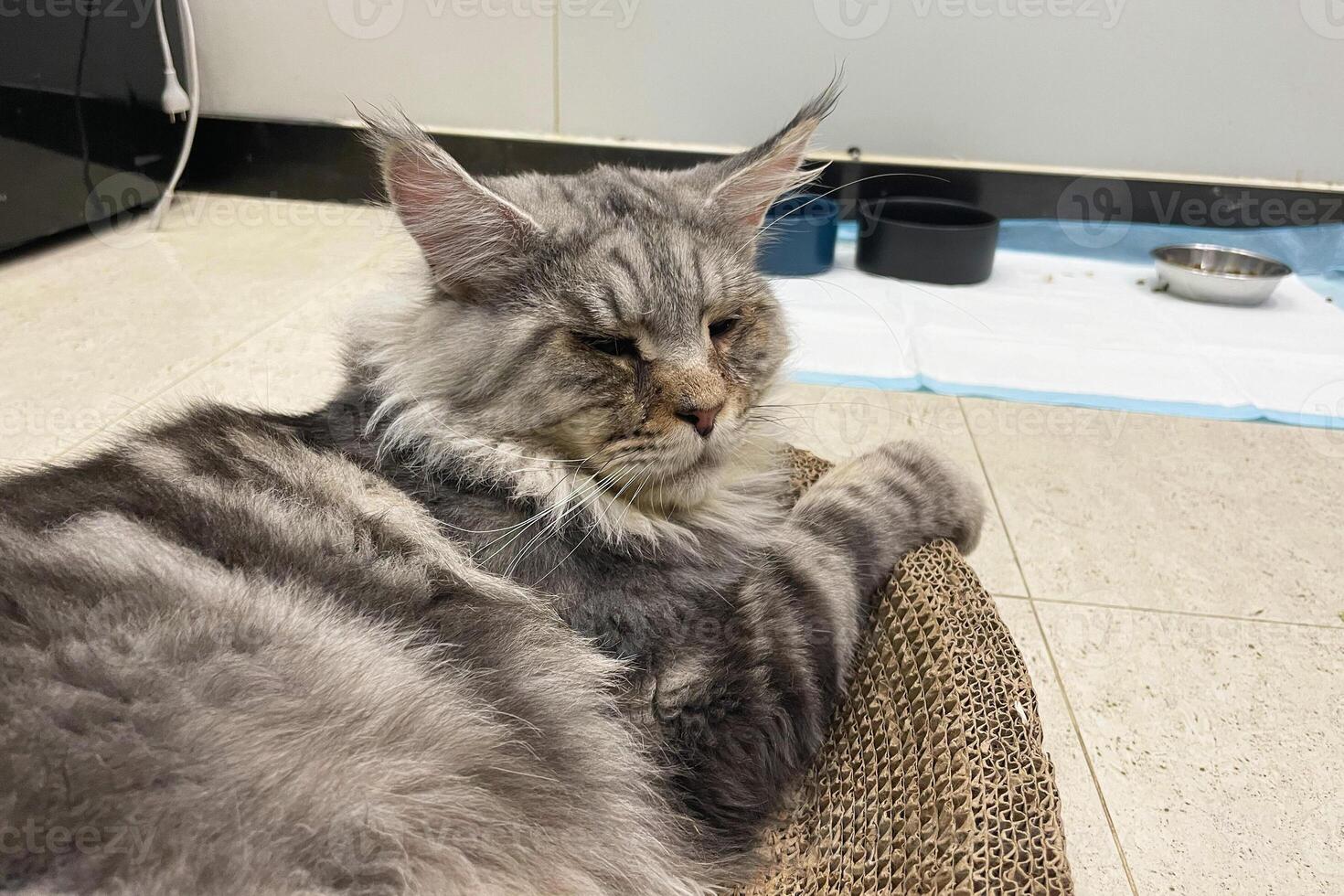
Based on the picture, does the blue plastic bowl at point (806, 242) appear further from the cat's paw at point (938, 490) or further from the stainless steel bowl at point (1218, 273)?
the cat's paw at point (938, 490)

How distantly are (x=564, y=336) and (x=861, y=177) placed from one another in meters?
2.23

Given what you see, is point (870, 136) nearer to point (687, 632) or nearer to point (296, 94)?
point (296, 94)

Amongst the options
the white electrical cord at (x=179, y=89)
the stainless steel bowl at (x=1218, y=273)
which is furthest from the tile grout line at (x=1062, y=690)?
the white electrical cord at (x=179, y=89)

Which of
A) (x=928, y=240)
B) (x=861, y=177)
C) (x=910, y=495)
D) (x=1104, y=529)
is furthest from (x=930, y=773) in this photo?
(x=861, y=177)

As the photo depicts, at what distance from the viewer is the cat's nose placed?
1086 mm

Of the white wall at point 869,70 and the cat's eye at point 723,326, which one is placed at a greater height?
the white wall at point 869,70

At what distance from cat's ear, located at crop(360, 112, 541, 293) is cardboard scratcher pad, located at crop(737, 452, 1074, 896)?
68 cm

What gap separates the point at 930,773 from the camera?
1033 mm

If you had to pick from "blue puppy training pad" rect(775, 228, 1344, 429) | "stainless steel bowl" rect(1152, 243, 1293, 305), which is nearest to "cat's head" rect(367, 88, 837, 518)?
"blue puppy training pad" rect(775, 228, 1344, 429)

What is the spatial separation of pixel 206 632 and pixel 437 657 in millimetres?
219

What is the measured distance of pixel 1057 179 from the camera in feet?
10.2

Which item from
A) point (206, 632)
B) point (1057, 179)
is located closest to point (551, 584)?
point (206, 632)

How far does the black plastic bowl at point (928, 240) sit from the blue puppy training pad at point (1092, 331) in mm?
46

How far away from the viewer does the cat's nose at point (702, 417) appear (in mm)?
1086
